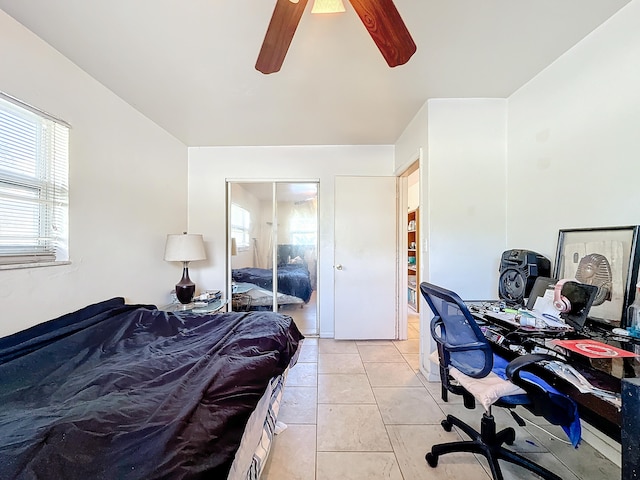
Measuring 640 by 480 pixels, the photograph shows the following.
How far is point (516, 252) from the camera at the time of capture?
2109 millimetres

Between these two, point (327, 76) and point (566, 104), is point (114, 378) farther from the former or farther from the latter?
point (566, 104)

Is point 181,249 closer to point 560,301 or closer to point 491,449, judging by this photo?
point 491,449

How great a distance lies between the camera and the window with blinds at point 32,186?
5.14 feet

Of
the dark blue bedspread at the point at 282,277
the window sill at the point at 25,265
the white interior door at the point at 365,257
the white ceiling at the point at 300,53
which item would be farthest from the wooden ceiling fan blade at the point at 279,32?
the dark blue bedspread at the point at 282,277

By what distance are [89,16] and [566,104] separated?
299cm

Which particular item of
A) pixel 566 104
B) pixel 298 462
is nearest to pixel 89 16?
pixel 298 462

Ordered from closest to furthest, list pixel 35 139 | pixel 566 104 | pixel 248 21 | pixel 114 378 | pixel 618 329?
pixel 114 378
pixel 618 329
pixel 248 21
pixel 35 139
pixel 566 104

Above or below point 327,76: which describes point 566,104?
below

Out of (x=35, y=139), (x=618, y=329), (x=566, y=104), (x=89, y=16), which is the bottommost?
(x=618, y=329)

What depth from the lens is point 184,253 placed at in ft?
9.34

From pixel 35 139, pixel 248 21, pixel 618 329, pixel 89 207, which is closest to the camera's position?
pixel 618 329

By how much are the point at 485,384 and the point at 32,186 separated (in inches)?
111

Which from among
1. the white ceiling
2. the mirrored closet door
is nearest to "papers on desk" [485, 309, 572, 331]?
the white ceiling

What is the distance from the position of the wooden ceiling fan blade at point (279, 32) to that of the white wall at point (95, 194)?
4.70 feet
